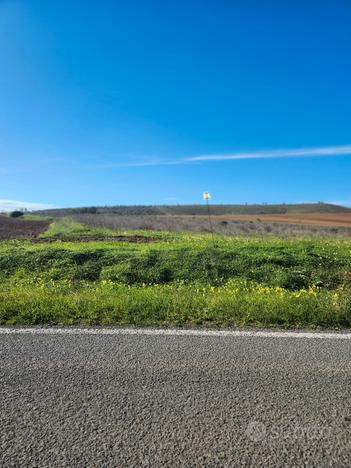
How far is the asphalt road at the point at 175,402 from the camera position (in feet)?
8.17

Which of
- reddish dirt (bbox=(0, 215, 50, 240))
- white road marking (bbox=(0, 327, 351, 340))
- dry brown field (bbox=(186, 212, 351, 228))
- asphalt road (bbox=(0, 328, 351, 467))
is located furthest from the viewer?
dry brown field (bbox=(186, 212, 351, 228))

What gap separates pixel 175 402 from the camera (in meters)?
3.05

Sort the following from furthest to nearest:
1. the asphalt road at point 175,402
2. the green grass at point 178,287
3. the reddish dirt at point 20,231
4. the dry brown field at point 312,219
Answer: the dry brown field at point 312,219, the reddish dirt at point 20,231, the green grass at point 178,287, the asphalt road at point 175,402

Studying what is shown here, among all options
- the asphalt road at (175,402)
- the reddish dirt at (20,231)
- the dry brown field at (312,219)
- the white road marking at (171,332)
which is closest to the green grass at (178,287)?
the white road marking at (171,332)

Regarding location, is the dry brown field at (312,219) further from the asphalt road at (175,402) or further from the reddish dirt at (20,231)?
the asphalt road at (175,402)

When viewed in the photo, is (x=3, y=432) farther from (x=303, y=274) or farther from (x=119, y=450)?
(x=303, y=274)

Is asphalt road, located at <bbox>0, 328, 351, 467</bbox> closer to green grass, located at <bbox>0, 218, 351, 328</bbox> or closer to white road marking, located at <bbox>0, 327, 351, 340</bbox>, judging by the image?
white road marking, located at <bbox>0, 327, 351, 340</bbox>

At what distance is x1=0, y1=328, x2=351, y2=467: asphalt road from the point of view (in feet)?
8.17

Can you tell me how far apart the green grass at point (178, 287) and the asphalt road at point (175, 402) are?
84 cm

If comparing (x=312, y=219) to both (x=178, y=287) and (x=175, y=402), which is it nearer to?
(x=178, y=287)

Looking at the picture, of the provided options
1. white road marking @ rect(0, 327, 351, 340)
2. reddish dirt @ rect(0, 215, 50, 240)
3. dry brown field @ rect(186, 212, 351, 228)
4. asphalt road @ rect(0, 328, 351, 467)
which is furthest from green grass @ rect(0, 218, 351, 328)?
dry brown field @ rect(186, 212, 351, 228)

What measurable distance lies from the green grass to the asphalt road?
84 centimetres

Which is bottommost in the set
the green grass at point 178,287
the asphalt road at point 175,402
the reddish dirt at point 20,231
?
the asphalt road at point 175,402

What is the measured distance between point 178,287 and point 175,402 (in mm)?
4486
